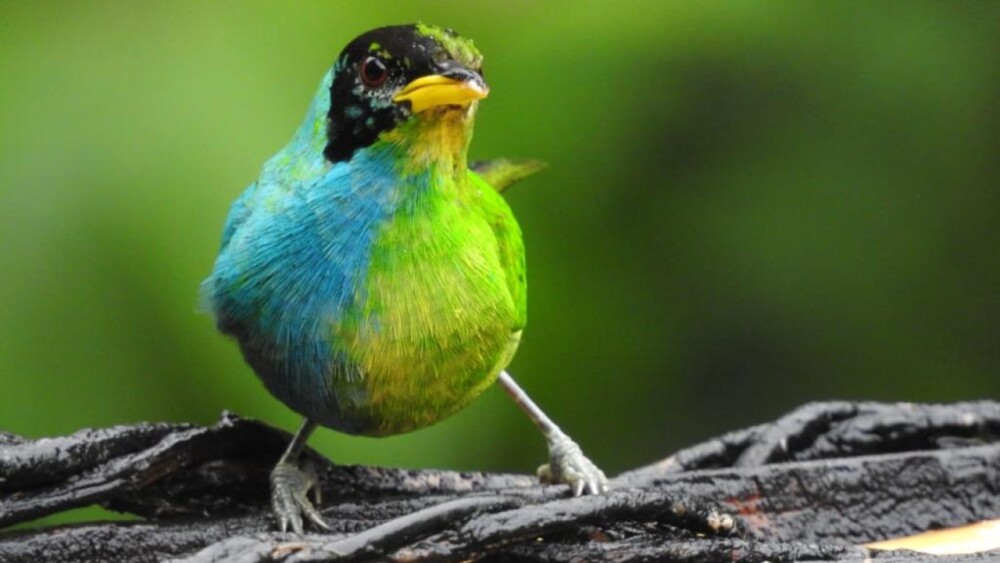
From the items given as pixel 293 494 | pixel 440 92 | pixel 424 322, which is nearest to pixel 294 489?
pixel 293 494

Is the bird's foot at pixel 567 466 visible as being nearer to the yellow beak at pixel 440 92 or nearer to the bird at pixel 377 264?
the bird at pixel 377 264

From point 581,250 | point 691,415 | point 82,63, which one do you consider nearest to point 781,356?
point 691,415

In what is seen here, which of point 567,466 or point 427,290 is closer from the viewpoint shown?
point 427,290

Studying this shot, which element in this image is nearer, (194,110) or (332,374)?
(332,374)

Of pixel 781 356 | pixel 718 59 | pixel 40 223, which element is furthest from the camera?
pixel 781 356

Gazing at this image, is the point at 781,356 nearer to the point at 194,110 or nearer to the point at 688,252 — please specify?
the point at 688,252

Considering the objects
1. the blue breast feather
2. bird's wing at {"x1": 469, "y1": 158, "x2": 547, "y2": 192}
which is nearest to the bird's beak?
the blue breast feather

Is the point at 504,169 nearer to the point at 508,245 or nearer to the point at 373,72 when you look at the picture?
the point at 508,245

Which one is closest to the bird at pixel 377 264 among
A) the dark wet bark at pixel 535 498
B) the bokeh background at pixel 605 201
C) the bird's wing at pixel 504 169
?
the dark wet bark at pixel 535 498
